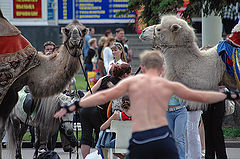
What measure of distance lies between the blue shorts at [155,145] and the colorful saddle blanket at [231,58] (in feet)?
8.06

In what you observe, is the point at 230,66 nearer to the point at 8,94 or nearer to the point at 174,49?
the point at 174,49

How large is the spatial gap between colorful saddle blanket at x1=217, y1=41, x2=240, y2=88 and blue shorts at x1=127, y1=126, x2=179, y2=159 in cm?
246

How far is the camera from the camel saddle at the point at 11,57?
8.05 meters

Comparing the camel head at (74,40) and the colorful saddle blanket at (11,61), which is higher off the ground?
the camel head at (74,40)

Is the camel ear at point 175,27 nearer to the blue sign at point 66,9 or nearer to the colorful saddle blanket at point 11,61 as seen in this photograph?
the colorful saddle blanket at point 11,61

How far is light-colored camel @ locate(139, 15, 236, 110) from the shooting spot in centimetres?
770

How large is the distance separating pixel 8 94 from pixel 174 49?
8.34 feet

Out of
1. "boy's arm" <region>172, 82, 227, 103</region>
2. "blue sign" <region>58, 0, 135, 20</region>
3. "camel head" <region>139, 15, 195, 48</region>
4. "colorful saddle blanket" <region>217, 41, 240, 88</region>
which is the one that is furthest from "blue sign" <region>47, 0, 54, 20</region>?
"boy's arm" <region>172, 82, 227, 103</region>

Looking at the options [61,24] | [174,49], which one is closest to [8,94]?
[174,49]

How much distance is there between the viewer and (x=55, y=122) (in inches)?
356

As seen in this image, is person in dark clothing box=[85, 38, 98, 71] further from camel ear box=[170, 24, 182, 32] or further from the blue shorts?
the blue shorts

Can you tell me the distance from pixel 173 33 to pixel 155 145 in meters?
2.83

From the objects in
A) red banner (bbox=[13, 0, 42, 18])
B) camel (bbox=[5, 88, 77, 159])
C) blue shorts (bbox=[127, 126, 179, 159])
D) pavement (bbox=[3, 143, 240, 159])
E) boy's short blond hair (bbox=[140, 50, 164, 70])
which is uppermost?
red banner (bbox=[13, 0, 42, 18])

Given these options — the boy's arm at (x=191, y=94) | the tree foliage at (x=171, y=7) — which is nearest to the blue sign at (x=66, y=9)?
the tree foliage at (x=171, y=7)
